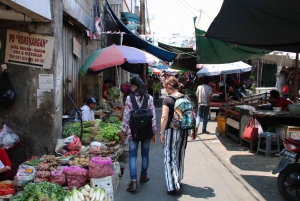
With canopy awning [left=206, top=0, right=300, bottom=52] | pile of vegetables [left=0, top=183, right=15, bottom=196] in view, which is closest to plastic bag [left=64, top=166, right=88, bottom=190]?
pile of vegetables [left=0, top=183, right=15, bottom=196]

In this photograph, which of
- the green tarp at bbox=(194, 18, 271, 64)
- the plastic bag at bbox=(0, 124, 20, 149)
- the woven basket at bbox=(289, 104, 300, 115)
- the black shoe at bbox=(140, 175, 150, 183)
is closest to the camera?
the black shoe at bbox=(140, 175, 150, 183)

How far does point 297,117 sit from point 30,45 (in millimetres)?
6241

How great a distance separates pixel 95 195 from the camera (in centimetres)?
446

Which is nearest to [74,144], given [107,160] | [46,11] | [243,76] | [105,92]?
[107,160]

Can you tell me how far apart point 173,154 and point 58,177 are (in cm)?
189

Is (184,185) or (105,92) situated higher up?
(105,92)

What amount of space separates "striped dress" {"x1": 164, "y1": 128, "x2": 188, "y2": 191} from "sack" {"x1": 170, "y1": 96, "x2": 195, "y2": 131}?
0.15 m

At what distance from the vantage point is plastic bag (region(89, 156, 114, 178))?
500 centimetres

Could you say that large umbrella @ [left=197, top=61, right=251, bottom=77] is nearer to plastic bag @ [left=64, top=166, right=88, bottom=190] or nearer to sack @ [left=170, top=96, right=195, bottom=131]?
sack @ [left=170, top=96, right=195, bottom=131]

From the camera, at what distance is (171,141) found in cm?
512

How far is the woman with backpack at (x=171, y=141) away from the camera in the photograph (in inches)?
199

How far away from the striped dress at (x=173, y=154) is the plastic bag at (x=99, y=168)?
941mm

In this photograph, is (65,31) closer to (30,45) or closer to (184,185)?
(30,45)

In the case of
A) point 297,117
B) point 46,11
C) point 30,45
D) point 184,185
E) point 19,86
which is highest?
point 46,11
